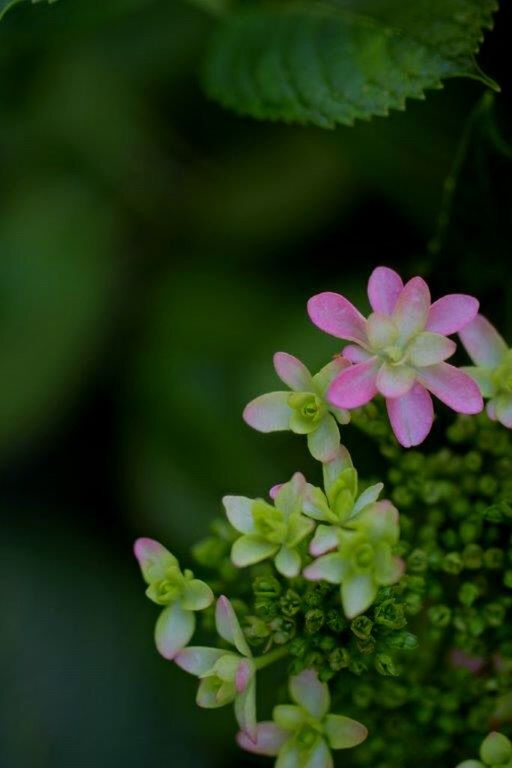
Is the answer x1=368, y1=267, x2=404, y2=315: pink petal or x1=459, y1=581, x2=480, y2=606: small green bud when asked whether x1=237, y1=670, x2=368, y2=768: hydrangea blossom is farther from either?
x1=368, y1=267, x2=404, y2=315: pink petal

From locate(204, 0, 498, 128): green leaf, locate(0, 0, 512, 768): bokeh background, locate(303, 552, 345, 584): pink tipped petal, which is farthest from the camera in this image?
locate(0, 0, 512, 768): bokeh background

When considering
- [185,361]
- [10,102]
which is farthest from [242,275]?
[10,102]

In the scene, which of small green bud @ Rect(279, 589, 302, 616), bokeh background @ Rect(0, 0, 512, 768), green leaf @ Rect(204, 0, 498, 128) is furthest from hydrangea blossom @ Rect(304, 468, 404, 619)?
bokeh background @ Rect(0, 0, 512, 768)

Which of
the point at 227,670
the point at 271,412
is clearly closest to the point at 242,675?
the point at 227,670

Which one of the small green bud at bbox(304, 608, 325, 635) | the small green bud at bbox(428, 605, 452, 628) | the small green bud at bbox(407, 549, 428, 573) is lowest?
the small green bud at bbox(428, 605, 452, 628)

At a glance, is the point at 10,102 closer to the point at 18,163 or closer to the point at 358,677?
the point at 18,163

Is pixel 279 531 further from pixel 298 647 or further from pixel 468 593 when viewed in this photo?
pixel 468 593

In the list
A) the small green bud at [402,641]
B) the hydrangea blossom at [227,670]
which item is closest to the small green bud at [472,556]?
the small green bud at [402,641]
